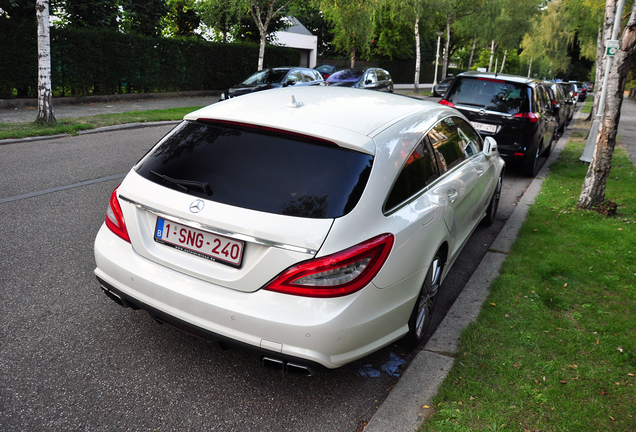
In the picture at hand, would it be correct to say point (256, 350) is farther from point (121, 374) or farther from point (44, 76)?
point (44, 76)

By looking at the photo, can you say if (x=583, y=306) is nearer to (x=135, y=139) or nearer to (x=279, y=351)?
(x=279, y=351)

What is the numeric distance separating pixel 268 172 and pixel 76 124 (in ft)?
36.7

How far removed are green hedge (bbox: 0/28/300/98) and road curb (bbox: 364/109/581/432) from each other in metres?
16.5

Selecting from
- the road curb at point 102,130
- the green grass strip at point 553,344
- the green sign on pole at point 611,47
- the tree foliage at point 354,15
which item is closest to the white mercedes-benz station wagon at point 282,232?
the green grass strip at point 553,344

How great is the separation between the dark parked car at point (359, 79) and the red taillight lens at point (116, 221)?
1777cm

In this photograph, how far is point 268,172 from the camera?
2803 millimetres

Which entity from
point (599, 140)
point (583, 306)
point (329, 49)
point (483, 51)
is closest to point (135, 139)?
point (599, 140)

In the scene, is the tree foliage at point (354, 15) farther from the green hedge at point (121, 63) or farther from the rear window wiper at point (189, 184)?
the rear window wiper at point (189, 184)

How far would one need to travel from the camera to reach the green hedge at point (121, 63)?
53.9 ft

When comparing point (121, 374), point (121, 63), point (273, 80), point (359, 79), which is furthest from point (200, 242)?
point (359, 79)

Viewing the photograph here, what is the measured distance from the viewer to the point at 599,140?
6.83 metres

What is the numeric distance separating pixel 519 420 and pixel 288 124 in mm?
2088

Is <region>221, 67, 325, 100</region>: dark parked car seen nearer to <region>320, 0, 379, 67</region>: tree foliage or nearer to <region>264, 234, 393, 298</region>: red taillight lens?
<region>320, 0, 379, 67</region>: tree foliage

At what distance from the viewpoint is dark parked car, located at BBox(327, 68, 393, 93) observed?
68.4 feet
